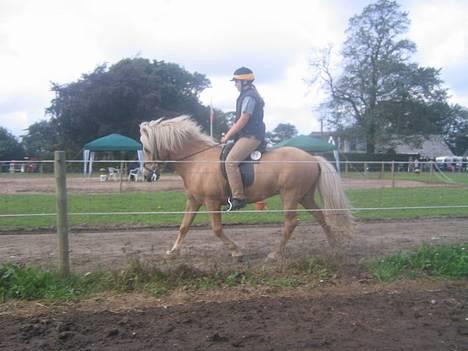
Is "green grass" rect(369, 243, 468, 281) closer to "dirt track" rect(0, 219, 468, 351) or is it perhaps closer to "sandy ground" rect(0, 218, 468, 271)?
"dirt track" rect(0, 219, 468, 351)

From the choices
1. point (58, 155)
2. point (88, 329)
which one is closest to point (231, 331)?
point (88, 329)

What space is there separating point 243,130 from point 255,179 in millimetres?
718

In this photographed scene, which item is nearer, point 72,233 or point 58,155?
point 58,155

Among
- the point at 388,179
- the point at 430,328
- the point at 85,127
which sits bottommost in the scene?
the point at 430,328

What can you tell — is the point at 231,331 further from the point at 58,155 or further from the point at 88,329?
the point at 58,155

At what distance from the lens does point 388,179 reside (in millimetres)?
9125

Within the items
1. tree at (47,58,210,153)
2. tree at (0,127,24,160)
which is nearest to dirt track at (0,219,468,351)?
tree at (47,58,210,153)

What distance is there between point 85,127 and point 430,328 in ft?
140

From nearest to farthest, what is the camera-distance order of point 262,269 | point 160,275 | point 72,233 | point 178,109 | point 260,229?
point 160,275 < point 262,269 < point 72,233 < point 260,229 < point 178,109

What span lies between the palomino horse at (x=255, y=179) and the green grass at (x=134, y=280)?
91 cm

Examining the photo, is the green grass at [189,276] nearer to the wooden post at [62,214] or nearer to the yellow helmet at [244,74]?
the wooden post at [62,214]

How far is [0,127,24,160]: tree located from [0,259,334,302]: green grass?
1921 inches

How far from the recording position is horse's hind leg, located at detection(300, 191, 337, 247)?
21.9 feet

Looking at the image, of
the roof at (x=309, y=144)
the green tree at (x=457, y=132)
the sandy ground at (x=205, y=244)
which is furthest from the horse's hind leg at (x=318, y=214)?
the green tree at (x=457, y=132)
